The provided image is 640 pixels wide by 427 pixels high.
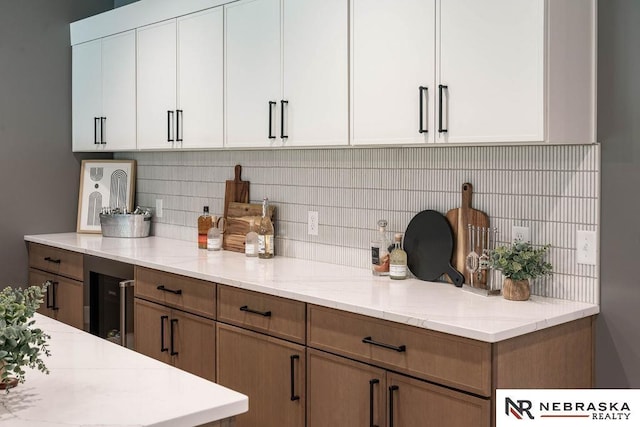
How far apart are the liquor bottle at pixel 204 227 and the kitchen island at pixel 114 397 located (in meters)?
2.14

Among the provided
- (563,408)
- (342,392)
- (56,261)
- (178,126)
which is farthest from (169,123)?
(563,408)

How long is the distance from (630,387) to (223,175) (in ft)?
7.91

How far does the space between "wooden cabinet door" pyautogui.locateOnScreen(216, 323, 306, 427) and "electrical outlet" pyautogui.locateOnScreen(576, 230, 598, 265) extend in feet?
3.42

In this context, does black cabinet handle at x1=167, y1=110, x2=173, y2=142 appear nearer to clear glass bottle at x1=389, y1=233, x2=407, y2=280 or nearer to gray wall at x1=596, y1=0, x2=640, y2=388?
clear glass bottle at x1=389, y1=233, x2=407, y2=280

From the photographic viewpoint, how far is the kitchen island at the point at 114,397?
1.43 metres

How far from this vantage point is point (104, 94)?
447 centimetres

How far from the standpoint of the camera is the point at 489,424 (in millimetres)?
2109

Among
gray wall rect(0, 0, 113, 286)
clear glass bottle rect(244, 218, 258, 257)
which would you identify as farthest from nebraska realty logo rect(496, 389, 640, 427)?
gray wall rect(0, 0, 113, 286)

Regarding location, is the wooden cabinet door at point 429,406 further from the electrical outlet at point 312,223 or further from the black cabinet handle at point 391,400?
the electrical outlet at point 312,223

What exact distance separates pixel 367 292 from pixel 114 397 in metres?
1.32

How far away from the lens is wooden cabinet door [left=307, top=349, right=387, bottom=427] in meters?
2.44

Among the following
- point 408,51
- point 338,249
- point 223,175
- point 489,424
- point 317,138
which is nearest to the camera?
point 489,424

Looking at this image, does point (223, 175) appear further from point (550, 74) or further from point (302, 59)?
point (550, 74)

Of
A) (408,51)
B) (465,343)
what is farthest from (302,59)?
(465,343)
